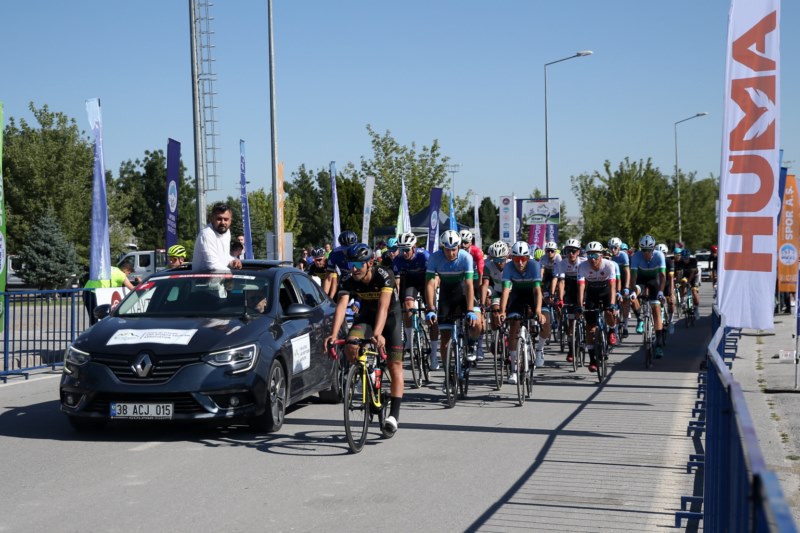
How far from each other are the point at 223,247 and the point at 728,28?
5.96 m

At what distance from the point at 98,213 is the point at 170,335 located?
30.4 feet

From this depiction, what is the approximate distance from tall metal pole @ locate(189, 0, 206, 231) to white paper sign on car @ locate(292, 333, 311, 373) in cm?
1033

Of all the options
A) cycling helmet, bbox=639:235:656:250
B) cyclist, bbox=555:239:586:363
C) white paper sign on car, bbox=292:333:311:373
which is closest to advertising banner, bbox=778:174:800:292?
cycling helmet, bbox=639:235:656:250

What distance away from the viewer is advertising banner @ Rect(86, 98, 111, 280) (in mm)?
17000

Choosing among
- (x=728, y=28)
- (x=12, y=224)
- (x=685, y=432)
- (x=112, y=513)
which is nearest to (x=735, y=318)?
(x=685, y=432)

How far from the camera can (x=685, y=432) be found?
373 inches

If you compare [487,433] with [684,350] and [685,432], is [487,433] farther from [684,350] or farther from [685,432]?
[684,350]

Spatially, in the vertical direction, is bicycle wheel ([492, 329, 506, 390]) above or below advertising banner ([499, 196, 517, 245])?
below

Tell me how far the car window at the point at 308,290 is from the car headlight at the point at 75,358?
263cm

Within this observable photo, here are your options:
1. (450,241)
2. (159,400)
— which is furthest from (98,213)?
(159,400)

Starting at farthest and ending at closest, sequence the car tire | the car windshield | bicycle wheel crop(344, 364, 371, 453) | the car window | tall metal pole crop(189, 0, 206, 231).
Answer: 1. tall metal pole crop(189, 0, 206, 231)
2. the car tire
3. the car window
4. the car windshield
5. bicycle wheel crop(344, 364, 371, 453)

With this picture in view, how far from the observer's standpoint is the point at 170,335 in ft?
29.2

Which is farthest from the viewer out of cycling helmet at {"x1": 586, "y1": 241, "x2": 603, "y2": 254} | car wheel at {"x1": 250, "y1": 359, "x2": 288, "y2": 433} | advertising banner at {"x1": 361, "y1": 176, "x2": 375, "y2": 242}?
advertising banner at {"x1": 361, "y1": 176, "x2": 375, "y2": 242}

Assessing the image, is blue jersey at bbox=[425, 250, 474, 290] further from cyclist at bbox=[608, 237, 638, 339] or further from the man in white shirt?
cyclist at bbox=[608, 237, 638, 339]
